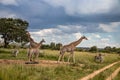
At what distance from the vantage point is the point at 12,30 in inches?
2499

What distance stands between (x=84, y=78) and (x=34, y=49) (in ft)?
33.0

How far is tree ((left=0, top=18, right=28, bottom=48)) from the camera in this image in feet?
208

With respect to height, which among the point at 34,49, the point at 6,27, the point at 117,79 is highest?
the point at 6,27

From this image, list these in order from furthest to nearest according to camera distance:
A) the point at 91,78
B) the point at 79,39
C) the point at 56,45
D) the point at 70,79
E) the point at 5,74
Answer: the point at 56,45 → the point at 79,39 → the point at 91,78 → the point at 70,79 → the point at 5,74

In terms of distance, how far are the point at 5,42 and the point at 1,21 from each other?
14.3ft

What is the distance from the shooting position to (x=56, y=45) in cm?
8950

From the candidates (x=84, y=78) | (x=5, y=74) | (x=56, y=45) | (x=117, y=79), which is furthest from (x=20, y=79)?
(x=56, y=45)

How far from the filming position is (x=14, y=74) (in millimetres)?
12391

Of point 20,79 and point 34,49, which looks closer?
point 20,79

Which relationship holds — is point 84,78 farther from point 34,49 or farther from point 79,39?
point 79,39

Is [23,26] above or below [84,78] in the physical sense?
above

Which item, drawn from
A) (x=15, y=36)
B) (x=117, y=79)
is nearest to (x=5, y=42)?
(x=15, y=36)

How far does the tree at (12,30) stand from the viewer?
63.5 metres

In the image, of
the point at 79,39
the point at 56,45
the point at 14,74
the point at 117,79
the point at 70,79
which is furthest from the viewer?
the point at 56,45
